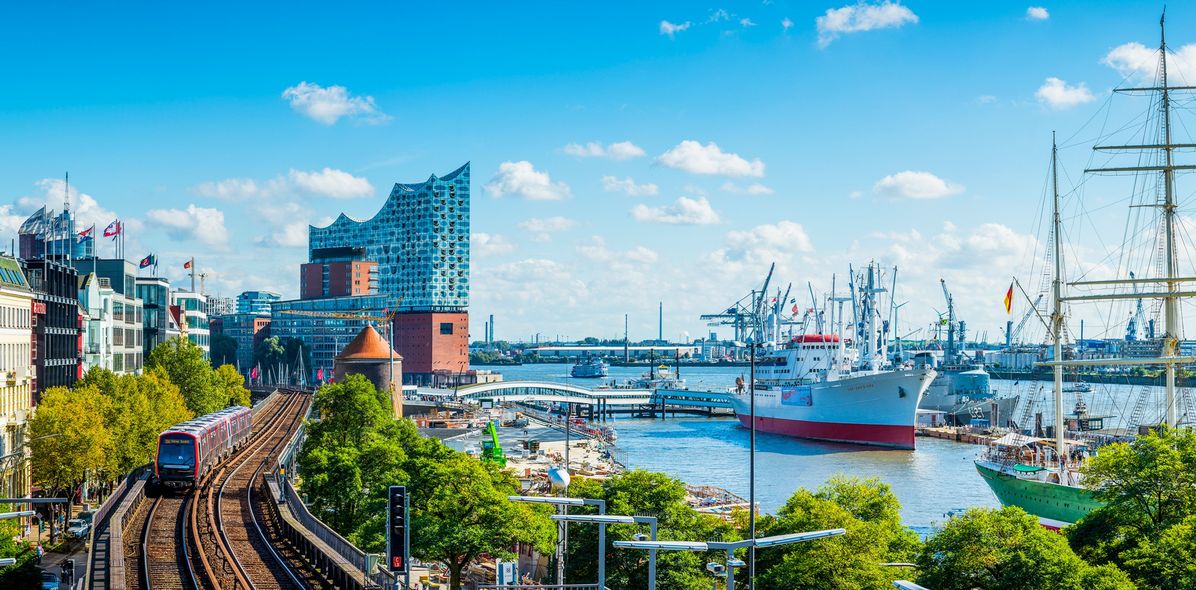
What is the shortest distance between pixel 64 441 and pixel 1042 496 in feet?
157

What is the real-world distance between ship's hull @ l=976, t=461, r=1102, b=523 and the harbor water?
3.91 m

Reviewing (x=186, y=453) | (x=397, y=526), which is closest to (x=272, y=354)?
(x=186, y=453)

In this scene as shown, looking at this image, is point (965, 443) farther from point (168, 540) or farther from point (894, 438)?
point (168, 540)

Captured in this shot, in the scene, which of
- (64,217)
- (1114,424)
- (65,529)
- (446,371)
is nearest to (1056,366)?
(65,529)

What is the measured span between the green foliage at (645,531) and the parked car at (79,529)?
18.7m

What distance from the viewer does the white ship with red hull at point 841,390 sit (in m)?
110

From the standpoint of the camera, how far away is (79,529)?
4306 centimetres

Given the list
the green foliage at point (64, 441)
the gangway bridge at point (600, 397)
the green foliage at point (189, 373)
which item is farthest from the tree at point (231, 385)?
the gangway bridge at point (600, 397)

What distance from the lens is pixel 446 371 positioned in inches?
7584

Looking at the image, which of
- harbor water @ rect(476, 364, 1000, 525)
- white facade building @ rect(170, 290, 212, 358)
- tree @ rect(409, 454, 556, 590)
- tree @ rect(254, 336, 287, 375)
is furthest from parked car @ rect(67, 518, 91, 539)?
tree @ rect(254, 336, 287, 375)

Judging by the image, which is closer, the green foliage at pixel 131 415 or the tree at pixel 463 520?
the tree at pixel 463 520

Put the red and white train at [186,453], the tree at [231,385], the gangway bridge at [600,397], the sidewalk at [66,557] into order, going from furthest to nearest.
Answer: the gangway bridge at [600,397], the tree at [231,385], the red and white train at [186,453], the sidewalk at [66,557]

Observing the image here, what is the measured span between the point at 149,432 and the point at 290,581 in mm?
27732

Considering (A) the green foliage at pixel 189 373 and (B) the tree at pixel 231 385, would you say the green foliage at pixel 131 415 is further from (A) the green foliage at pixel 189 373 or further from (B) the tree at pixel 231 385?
(B) the tree at pixel 231 385
